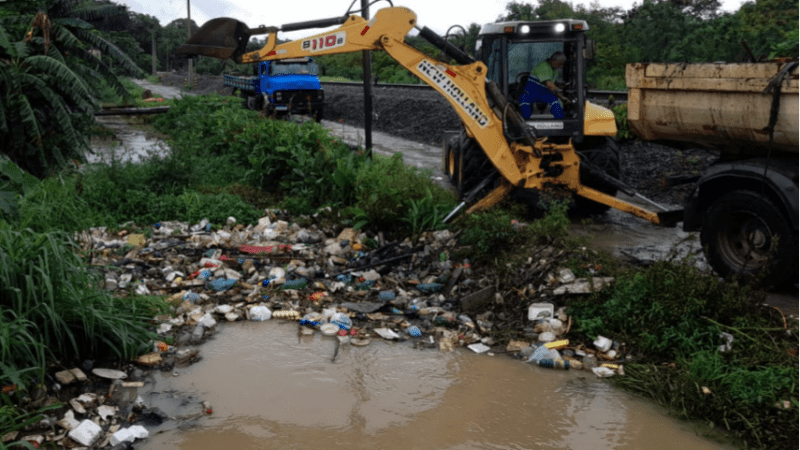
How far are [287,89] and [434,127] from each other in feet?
19.8

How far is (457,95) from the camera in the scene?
8.75 m

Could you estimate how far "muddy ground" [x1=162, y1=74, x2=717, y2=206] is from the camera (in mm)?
12445

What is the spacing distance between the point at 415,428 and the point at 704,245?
13.0 ft

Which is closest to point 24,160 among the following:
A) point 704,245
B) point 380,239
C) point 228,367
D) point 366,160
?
point 366,160

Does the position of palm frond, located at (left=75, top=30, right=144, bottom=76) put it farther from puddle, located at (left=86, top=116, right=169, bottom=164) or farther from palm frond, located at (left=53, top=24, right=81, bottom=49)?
puddle, located at (left=86, top=116, right=169, bottom=164)

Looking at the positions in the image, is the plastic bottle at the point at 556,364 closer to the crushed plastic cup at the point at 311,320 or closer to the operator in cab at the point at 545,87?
the crushed plastic cup at the point at 311,320

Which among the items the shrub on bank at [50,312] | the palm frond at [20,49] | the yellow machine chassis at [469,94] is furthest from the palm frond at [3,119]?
the shrub on bank at [50,312]

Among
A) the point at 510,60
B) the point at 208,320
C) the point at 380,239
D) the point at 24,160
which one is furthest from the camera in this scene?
the point at 24,160

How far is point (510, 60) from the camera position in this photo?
376 inches

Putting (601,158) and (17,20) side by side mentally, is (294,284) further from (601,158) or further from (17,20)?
(17,20)

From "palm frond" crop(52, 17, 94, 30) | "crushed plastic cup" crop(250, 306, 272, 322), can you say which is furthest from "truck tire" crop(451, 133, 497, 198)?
"palm frond" crop(52, 17, 94, 30)

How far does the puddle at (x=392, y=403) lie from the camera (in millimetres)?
4707

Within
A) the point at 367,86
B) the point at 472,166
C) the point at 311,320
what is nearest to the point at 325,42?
the point at 472,166

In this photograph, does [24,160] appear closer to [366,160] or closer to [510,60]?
[366,160]
